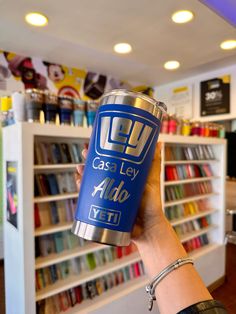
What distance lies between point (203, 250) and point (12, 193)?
6.14 ft

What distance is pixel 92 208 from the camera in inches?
19.3

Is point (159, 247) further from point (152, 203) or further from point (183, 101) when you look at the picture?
point (183, 101)

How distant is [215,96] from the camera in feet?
10.4

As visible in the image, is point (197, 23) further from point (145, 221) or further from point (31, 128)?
point (145, 221)

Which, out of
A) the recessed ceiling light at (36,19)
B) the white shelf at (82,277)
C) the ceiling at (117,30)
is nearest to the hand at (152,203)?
the white shelf at (82,277)

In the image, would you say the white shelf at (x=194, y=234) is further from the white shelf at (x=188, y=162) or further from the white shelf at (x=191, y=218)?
the white shelf at (x=188, y=162)

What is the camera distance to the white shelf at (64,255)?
135 centimetres

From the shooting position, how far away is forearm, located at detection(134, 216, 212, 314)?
0.47 meters

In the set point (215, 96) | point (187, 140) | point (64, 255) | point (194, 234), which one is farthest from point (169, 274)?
point (215, 96)

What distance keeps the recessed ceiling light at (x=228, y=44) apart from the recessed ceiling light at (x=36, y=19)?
150cm

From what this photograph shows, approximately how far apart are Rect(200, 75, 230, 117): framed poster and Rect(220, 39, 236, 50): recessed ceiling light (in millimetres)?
952

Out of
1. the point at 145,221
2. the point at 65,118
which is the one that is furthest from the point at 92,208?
the point at 65,118

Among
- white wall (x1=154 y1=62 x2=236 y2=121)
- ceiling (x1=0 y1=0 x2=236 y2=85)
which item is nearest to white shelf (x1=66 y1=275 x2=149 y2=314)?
ceiling (x1=0 y1=0 x2=236 y2=85)

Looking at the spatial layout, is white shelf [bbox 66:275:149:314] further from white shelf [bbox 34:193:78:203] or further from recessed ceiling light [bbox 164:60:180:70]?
recessed ceiling light [bbox 164:60:180:70]
